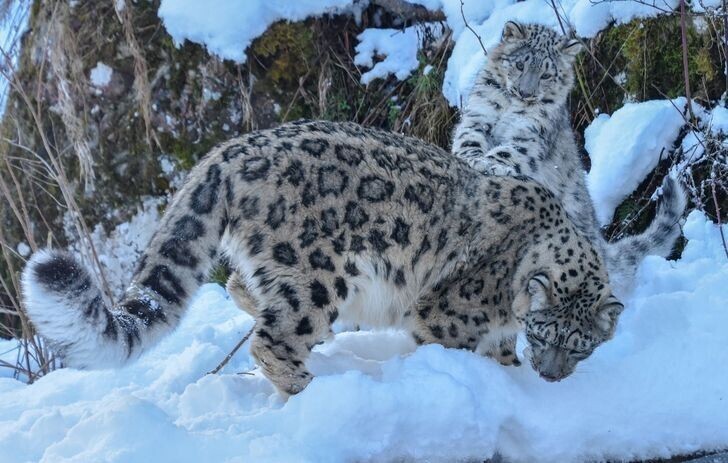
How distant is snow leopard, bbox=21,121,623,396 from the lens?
3.72 meters

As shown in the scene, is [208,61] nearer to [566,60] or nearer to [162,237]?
[566,60]

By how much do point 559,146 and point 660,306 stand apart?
6.73 feet

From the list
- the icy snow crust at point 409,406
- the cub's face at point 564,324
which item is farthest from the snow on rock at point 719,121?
the cub's face at point 564,324

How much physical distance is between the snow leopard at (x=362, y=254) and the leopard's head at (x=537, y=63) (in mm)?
2023

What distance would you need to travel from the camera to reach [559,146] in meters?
6.25

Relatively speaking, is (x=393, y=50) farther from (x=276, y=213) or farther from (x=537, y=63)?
(x=276, y=213)

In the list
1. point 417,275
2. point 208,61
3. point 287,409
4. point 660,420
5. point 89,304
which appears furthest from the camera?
point 208,61

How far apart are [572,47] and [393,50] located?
57.6 inches

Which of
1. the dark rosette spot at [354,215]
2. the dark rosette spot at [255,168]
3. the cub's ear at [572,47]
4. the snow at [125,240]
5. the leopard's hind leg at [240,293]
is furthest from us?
the snow at [125,240]

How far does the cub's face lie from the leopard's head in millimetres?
2631

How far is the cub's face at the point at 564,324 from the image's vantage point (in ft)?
13.1

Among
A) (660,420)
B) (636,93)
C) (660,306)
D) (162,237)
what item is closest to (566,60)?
(636,93)

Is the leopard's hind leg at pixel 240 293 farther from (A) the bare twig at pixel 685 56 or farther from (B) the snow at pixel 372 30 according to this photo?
(B) the snow at pixel 372 30

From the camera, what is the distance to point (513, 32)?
655 centimetres
